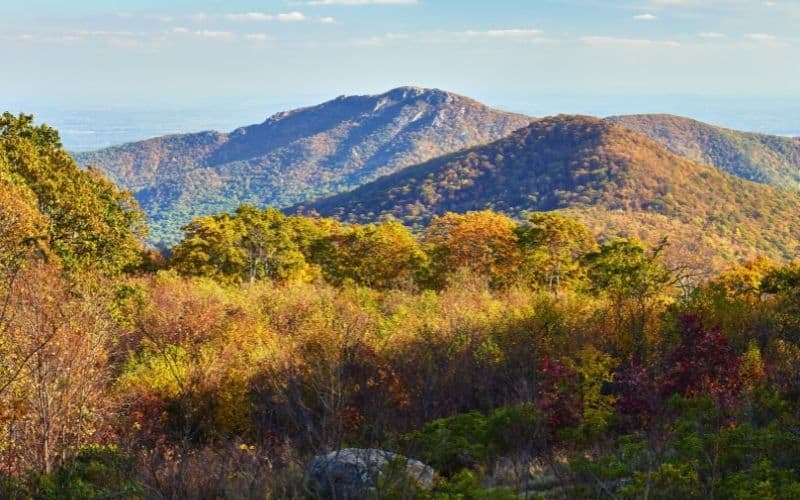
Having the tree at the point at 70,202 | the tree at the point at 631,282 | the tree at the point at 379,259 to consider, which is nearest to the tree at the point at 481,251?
the tree at the point at 379,259

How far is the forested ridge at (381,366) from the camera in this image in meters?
13.0

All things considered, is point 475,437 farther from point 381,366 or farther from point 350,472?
point 381,366

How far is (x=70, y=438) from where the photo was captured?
55.6 feet

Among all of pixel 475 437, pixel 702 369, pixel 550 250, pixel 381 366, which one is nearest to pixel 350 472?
pixel 475 437

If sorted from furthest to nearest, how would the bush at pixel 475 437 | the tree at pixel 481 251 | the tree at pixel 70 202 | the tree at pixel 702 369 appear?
1. the tree at pixel 481 251
2. the tree at pixel 70 202
3. the tree at pixel 702 369
4. the bush at pixel 475 437

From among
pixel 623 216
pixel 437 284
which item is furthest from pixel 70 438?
pixel 623 216

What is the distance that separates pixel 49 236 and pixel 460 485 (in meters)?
23.7

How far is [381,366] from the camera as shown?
87.3 feet

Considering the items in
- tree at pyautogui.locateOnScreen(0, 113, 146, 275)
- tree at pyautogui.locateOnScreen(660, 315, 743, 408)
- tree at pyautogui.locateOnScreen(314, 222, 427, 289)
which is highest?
tree at pyautogui.locateOnScreen(0, 113, 146, 275)

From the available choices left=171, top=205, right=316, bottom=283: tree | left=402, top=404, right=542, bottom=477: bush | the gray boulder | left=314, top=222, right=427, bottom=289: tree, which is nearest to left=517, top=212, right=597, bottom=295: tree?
left=314, top=222, right=427, bottom=289: tree

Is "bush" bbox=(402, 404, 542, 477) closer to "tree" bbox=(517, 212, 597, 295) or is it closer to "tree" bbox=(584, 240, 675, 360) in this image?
"tree" bbox=(584, 240, 675, 360)

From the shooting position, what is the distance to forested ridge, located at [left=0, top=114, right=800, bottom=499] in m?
13.0

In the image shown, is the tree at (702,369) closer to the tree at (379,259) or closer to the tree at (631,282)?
the tree at (631,282)

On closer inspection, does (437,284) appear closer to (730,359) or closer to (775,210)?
(730,359)
